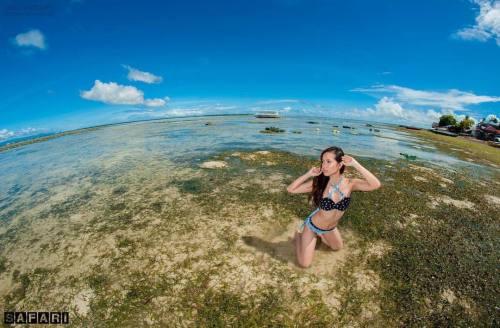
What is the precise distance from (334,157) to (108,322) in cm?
561

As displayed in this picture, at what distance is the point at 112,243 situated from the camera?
6758mm

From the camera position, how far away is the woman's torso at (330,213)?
18.1 feet

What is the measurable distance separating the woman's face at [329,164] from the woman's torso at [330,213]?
398 millimetres

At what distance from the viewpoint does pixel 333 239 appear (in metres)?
5.98

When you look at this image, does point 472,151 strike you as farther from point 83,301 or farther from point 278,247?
point 83,301

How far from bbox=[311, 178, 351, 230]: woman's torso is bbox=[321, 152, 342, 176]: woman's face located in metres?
0.40

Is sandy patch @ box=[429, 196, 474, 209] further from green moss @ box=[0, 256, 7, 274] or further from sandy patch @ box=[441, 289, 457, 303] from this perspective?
green moss @ box=[0, 256, 7, 274]

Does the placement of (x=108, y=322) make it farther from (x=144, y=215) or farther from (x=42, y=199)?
(x=42, y=199)

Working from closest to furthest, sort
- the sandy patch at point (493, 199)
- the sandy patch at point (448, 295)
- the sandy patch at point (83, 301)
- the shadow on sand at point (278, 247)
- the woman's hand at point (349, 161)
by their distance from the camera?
the sandy patch at point (83, 301) < the sandy patch at point (448, 295) < the woman's hand at point (349, 161) < the shadow on sand at point (278, 247) < the sandy patch at point (493, 199)

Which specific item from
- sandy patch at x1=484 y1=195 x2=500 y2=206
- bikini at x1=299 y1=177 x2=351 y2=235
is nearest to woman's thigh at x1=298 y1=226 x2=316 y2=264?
bikini at x1=299 y1=177 x2=351 y2=235

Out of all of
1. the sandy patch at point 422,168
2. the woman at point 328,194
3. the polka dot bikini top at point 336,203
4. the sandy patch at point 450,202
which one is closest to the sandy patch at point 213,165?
the woman at point 328,194

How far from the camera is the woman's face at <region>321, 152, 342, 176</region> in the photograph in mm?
5321

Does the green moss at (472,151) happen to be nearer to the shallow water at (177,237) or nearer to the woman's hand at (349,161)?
the shallow water at (177,237)

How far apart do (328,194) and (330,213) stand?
447mm
